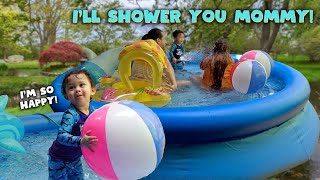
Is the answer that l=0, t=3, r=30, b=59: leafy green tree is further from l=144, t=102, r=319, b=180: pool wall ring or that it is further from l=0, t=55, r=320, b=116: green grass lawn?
l=144, t=102, r=319, b=180: pool wall ring

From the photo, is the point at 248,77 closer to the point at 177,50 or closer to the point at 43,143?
the point at 177,50

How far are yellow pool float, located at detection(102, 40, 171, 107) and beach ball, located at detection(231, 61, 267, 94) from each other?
0.77 meters

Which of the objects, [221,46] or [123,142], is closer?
[123,142]

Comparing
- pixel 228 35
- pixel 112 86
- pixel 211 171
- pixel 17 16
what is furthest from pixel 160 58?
pixel 228 35

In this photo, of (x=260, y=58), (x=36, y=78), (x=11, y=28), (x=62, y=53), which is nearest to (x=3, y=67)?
(x=36, y=78)

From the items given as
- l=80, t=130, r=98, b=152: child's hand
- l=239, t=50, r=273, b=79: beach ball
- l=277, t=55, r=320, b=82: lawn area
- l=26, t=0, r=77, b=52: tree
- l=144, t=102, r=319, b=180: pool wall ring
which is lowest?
l=144, t=102, r=319, b=180: pool wall ring

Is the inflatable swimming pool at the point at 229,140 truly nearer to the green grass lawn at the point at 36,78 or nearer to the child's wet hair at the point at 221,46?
the child's wet hair at the point at 221,46

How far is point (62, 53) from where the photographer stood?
8414 millimetres

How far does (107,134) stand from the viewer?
2217mm

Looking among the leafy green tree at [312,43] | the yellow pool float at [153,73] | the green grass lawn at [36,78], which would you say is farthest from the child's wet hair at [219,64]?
the leafy green tree at [312,43]

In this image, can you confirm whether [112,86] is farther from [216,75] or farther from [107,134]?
[107,134]

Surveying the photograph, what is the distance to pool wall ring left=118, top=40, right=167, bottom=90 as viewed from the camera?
13.5 feet

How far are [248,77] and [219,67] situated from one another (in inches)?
17.8

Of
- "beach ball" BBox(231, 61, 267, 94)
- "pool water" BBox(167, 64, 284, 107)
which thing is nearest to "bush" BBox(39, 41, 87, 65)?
"pool water" BBox(167, 64, 284, 107)
